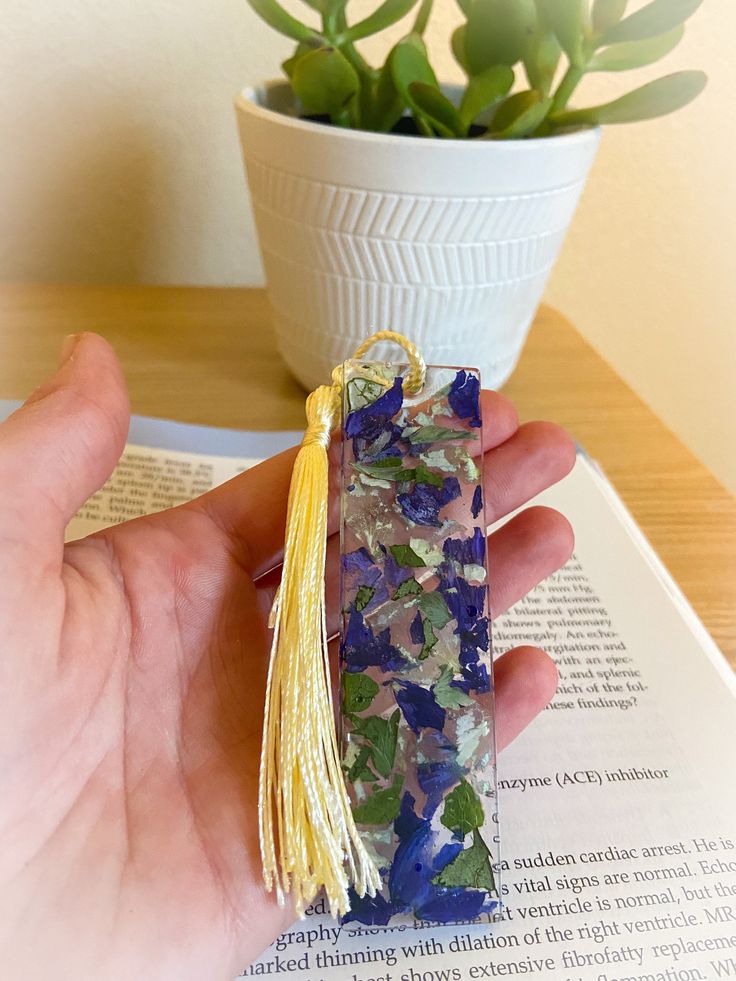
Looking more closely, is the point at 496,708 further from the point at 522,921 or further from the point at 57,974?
the point at 57,974

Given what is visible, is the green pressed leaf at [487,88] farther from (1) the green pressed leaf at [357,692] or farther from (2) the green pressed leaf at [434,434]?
(1) the green pressed leaf at [357,692]

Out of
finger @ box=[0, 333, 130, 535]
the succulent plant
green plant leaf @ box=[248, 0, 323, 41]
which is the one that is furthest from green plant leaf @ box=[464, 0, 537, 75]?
finger @ box=[0, 333, 130, 535]

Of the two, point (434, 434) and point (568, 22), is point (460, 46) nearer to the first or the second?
point (568, 22)

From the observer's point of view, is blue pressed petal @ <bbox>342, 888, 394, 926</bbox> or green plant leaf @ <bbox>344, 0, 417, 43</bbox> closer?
blue pressed petal @ <bbox>342, 888, 394, 926</bbox>

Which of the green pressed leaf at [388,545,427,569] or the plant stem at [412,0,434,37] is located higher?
the plant stem at [412,0,434,37]

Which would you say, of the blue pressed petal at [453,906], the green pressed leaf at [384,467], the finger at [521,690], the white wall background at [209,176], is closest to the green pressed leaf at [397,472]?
the green pressed leaf at [384,467]

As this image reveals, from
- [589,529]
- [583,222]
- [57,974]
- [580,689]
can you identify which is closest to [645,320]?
[583,222]

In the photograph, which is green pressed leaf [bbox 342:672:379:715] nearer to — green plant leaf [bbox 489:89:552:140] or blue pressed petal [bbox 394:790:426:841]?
blue pressed petal [bbox 394:790:426:841]

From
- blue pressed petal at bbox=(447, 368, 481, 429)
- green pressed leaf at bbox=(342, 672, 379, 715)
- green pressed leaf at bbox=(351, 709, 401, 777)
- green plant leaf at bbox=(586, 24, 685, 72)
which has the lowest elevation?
green pressed leaf at bbox=(351, 709, 401, 777)
